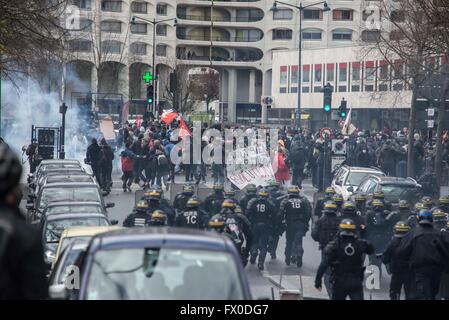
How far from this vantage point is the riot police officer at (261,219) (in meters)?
19.5

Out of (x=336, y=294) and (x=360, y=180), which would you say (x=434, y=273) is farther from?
(x=360, y=180)

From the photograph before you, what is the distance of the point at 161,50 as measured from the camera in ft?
340

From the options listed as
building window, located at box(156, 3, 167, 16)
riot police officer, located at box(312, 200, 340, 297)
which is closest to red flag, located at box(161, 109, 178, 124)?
riot police officer, located at box(312, 200, 340, 297)

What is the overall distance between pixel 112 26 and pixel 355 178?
231 feet

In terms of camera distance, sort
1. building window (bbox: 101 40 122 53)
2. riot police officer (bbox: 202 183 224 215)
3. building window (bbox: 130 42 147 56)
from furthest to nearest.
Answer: building window (bbox: 130 42 147 56) → building window (bbox: 101 40 122 53) → riot police officer (bbox: 202 183 224 215)

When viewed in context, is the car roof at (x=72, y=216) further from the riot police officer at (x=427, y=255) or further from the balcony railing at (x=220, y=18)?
the balcony railing at (x=220, y=18)

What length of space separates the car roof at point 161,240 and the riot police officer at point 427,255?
5.47m

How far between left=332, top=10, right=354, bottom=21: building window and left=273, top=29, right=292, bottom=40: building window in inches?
210

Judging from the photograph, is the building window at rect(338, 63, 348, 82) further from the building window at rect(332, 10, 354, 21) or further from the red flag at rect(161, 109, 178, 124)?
the building window at rect(332, 10, 354, 21)

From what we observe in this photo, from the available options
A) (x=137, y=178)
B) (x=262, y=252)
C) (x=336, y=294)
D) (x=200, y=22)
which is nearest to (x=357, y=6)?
(x=200, y=22)

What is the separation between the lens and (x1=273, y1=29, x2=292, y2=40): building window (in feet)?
340

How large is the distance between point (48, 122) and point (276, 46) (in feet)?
161

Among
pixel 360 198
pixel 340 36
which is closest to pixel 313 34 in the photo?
pixel 340 36

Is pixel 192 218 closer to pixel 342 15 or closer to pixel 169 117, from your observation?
pixel 169 117
